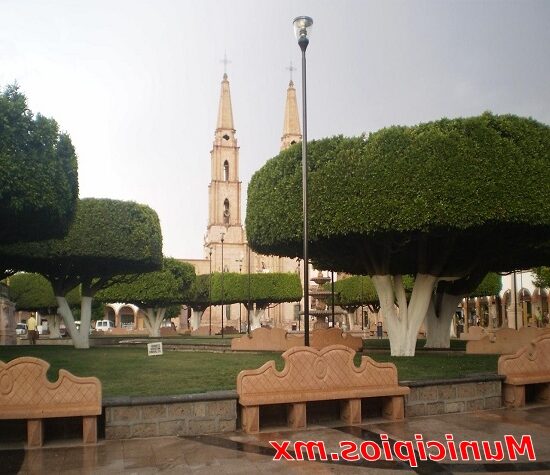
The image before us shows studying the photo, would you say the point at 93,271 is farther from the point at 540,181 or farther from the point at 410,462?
the point at 410,462

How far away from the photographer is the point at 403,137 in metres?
16.0

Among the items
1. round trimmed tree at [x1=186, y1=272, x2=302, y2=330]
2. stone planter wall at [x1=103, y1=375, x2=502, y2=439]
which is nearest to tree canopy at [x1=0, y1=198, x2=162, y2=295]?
stone planter wall at [x1=103, y1=375, x2=502, y2=439]

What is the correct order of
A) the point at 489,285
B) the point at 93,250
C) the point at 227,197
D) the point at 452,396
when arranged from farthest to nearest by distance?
the point at 227,197
the point at 489,285
the point at 93,250
the point at 452,396

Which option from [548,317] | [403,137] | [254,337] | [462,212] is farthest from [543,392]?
[548,317]

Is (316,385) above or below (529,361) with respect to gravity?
below

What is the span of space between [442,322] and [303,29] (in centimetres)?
1556

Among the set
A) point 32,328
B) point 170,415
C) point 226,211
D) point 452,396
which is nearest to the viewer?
point 170,415

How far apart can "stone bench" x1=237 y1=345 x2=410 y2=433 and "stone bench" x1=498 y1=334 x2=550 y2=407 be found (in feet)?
8.22

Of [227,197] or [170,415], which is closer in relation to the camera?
[170,415]

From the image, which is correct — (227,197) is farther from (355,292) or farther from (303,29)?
(303,29)

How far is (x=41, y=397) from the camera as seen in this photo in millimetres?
8219

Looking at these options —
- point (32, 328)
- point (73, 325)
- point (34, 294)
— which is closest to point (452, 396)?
point (73, 325)

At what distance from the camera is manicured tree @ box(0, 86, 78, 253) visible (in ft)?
49.5

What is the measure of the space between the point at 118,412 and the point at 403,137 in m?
10.6
